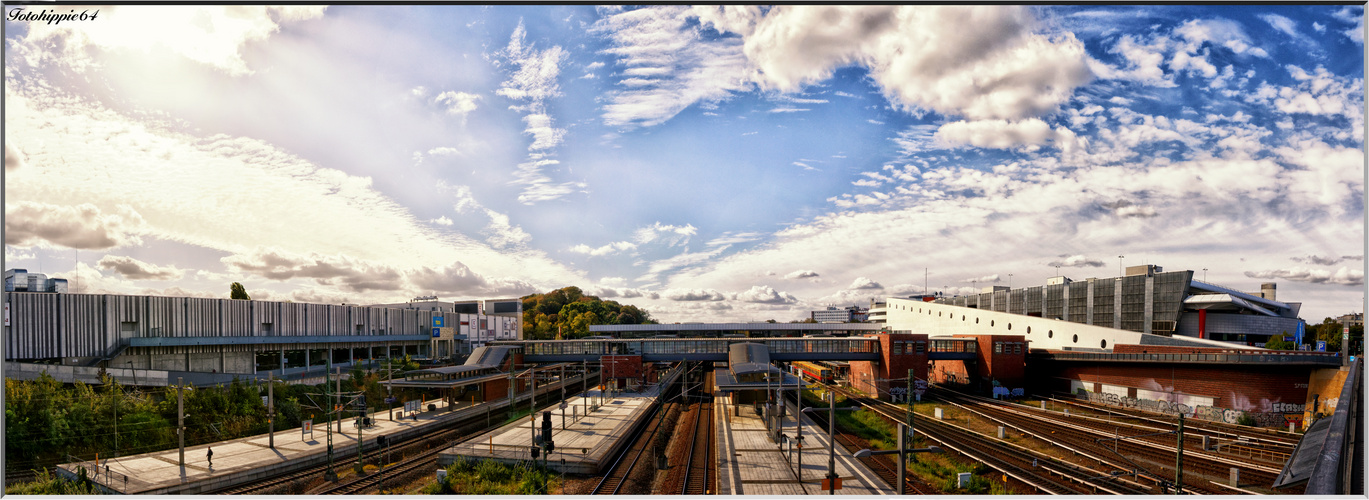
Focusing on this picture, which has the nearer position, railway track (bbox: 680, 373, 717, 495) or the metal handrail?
the metal handrail

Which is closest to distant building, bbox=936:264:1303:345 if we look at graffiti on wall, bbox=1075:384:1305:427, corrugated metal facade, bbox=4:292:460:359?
graffiti on wall, bbox=1075:384:1305:427

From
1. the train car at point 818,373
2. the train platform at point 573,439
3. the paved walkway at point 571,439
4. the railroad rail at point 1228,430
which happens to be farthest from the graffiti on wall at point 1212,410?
the paved walkway at point 571,439

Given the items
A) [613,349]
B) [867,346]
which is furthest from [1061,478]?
[613,349]

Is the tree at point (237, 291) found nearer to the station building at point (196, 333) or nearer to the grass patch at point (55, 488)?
the station building at point (196, 333)

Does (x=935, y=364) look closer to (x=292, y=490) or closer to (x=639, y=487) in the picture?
(x=639, y=487)

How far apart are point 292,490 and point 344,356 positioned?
51625mm

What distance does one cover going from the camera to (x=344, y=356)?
232 feet

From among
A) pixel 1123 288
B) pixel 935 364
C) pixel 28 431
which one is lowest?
pixel 935 364

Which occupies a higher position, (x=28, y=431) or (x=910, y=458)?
(x=28, y=431)

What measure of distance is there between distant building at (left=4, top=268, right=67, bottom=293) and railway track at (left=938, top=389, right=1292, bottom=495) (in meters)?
72.8

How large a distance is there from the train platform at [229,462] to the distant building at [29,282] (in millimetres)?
27173

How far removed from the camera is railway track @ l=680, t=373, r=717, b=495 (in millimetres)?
25344

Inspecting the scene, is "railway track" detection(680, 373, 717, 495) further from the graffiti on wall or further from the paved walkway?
the graffiti on wall

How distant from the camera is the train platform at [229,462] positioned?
2439 centimetres
